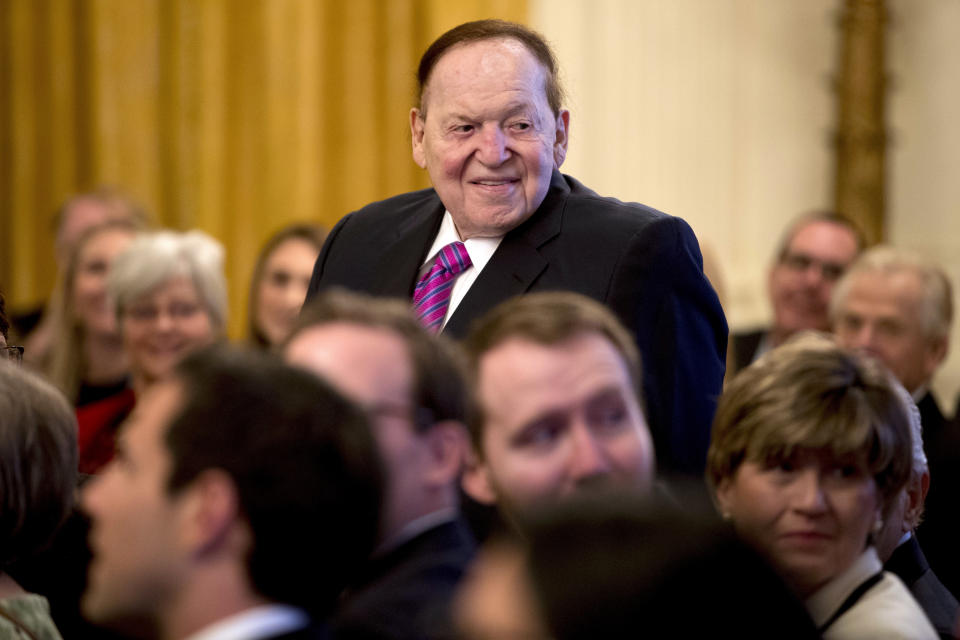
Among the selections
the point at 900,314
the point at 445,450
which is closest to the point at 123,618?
the point at 445,450

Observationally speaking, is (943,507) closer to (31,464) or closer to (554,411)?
(554,411)

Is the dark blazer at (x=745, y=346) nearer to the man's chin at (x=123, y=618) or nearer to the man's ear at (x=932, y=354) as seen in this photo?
the man's ear at (x=932, y=354)

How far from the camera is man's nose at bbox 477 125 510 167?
8.69ft

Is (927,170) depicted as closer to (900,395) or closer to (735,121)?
(735,121)

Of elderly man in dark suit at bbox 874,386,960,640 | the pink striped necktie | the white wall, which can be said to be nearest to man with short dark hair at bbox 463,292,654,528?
elderly man in dark suit at bbox 874,386,960,640

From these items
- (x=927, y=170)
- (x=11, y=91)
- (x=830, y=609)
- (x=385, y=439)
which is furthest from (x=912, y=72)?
(x=385, y=439)

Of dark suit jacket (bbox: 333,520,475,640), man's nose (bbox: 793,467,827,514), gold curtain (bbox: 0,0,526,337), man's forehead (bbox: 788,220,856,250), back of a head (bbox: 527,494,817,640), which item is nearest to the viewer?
back of a head (bbox: 527,494,817,640)

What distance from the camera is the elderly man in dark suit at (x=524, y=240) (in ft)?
8.25

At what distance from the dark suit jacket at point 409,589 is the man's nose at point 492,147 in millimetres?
965

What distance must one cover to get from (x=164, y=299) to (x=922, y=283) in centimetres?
246

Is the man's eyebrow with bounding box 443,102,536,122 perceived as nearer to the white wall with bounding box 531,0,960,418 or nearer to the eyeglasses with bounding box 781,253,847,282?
the eyeglasses with bounding box 781,253,847,282

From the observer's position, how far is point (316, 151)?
6363 mm

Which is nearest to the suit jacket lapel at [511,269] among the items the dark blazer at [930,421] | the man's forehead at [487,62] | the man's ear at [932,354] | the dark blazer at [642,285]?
the dark blazer at [642,285]

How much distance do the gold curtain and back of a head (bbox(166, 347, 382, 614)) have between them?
16.1 feet
